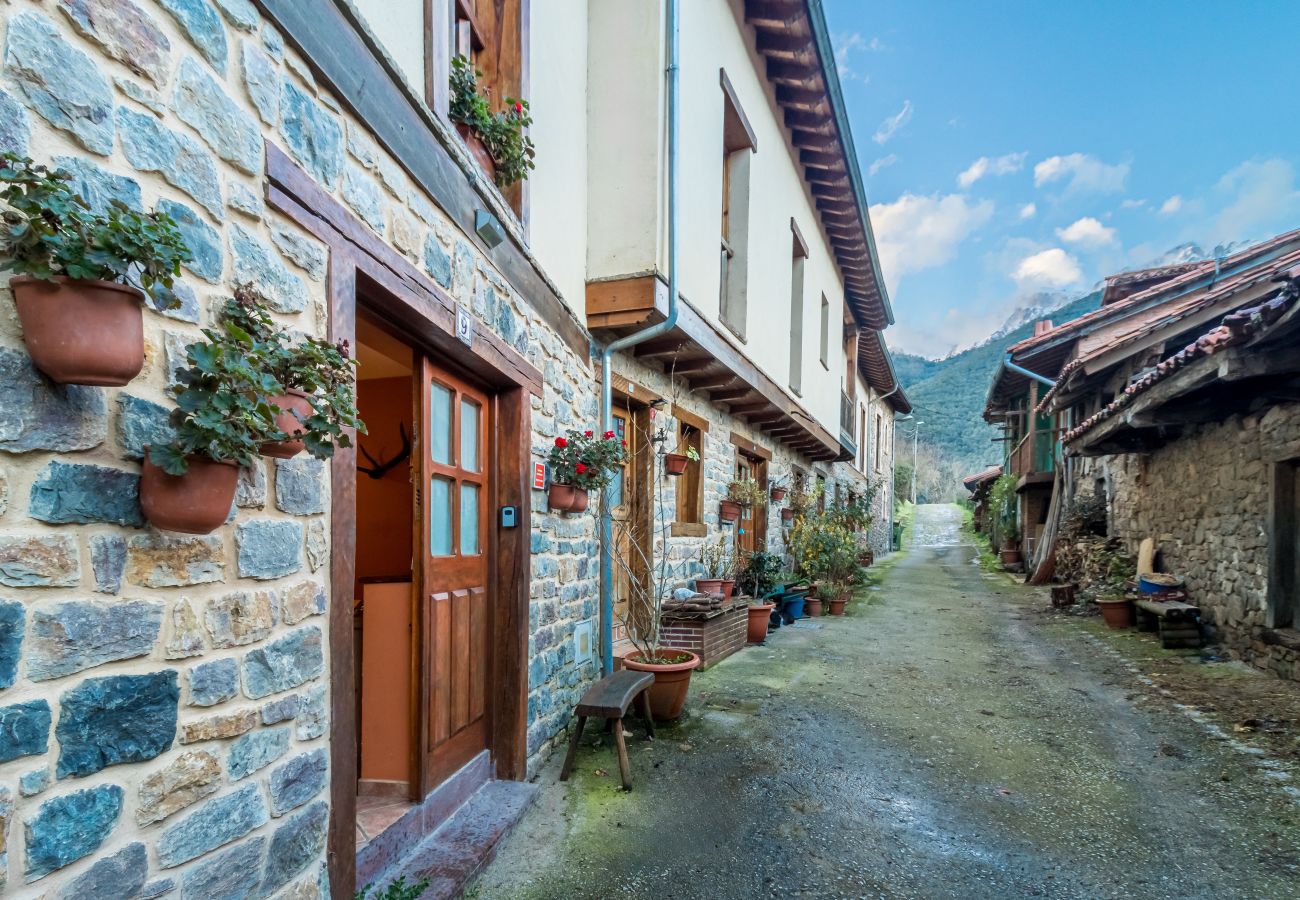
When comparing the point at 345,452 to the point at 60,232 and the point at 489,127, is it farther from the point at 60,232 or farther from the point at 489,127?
the point at 489,127

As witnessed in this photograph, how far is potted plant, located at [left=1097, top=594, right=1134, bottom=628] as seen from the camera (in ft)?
24.1

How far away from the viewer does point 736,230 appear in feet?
21.9

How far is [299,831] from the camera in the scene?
1.72m

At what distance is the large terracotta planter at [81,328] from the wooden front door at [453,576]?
1.69 meters

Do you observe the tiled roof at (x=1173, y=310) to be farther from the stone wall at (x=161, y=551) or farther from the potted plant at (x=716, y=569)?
the stone wall at (x=161, y=551)

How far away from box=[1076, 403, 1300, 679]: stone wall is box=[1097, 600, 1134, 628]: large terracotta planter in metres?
0.62

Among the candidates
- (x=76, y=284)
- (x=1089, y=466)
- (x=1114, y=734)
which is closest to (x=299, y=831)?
(x=76, y=284)

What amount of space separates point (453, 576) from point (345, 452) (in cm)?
125

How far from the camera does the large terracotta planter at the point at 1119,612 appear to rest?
7336mm

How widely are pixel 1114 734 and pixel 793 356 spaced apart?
18.8 ft

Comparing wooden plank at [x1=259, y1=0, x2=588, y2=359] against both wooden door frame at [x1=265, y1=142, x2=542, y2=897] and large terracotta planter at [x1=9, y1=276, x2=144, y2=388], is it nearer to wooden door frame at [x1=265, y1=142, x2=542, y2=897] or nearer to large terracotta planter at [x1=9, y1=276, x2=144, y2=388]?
wooden door frame at [x1=265, y1=142, x2=542, y2=897]

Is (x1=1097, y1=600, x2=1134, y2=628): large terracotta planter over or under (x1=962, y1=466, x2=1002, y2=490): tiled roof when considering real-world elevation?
under

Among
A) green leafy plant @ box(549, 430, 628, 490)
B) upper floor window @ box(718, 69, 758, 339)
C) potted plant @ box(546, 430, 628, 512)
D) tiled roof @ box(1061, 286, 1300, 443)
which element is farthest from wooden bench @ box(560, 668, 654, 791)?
tiled roof @ box(1061, 286, 1300, 443)

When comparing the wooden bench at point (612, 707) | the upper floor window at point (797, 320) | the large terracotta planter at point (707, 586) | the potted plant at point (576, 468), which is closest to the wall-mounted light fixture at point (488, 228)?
the potted plant at point (576, 468)
